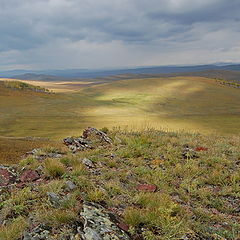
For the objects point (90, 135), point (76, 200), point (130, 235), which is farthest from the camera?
point (90, 135)

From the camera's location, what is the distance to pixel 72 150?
11.4 m

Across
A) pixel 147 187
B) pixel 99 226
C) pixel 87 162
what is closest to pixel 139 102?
pixel 87 162

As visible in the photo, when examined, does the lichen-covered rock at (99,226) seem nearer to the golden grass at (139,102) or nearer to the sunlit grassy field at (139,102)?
the sunlit grassy field at (139,102)

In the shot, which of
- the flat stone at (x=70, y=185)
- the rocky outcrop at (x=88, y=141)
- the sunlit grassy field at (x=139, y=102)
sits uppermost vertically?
the flat stone at (x=70, y=185)

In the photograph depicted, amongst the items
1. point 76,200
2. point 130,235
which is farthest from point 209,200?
point 76,200

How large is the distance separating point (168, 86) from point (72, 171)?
6523 inches

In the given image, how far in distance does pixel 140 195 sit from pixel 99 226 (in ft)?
5.81

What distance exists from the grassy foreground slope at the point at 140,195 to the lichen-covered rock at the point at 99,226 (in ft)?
0.56

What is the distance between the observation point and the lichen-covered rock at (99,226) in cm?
437

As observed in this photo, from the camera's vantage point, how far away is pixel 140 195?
6.10 metres

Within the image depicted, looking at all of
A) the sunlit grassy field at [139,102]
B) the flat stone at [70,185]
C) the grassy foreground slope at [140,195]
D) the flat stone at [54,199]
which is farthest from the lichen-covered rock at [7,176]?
the sunlit grassy field at [139,102]

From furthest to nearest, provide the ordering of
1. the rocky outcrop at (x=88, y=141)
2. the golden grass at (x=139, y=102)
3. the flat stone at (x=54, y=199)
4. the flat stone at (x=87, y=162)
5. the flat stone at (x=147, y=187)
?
the golden grass at (x=139, y=102), the rocky outcrop at (x=88, y=141), the flat stone at (x=87, y=162), the flat stone at (x=147, y=187), the flat stone at (x=54, y=199)

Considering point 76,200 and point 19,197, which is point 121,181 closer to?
point 76,200

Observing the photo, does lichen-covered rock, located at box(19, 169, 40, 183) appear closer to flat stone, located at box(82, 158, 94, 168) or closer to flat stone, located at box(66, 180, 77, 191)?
flat stone, located at box(66, 180, 77, 191)
